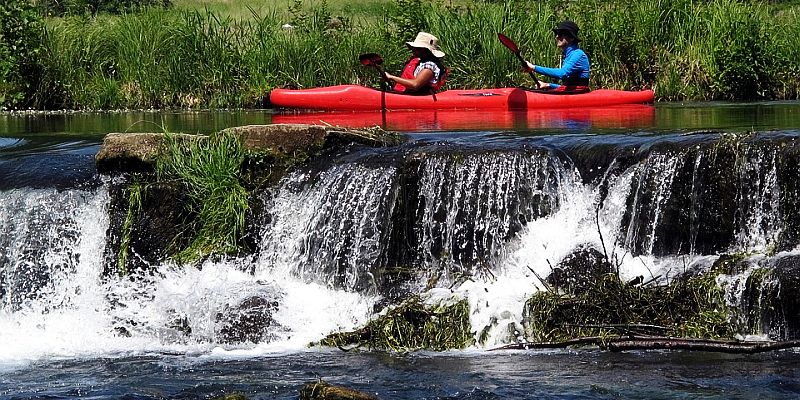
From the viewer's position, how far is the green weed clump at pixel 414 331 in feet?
22.4

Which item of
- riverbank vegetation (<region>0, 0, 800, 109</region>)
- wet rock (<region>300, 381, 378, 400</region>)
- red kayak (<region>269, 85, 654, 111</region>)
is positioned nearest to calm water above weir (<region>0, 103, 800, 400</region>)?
wet rock (<region>300, 381, 378, 400</region>)

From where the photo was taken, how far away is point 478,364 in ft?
20.7

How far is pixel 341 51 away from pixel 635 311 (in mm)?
10018

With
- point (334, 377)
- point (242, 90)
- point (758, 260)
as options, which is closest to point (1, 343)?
point (334, 377)

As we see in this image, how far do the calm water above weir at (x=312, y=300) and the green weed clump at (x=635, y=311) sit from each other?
0.18 m

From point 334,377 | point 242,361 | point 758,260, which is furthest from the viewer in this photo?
point 758,260

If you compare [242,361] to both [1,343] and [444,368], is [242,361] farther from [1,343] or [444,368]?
[1,343]

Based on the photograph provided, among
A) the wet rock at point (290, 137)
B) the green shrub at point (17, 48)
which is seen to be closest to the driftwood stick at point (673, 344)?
the wet rock at point (290, 137)

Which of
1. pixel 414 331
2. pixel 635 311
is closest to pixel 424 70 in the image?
pixel 414 331

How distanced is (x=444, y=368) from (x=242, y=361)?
1.13 m

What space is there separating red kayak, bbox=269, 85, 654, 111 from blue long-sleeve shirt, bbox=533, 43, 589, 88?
30 centimetres

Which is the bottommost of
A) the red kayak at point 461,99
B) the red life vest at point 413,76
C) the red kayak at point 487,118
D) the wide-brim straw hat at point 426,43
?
the red kayak at point 487,118

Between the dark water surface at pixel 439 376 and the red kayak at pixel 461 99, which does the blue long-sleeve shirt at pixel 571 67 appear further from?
the dark water surface at pixel 439 376

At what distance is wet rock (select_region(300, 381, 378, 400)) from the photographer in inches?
203
